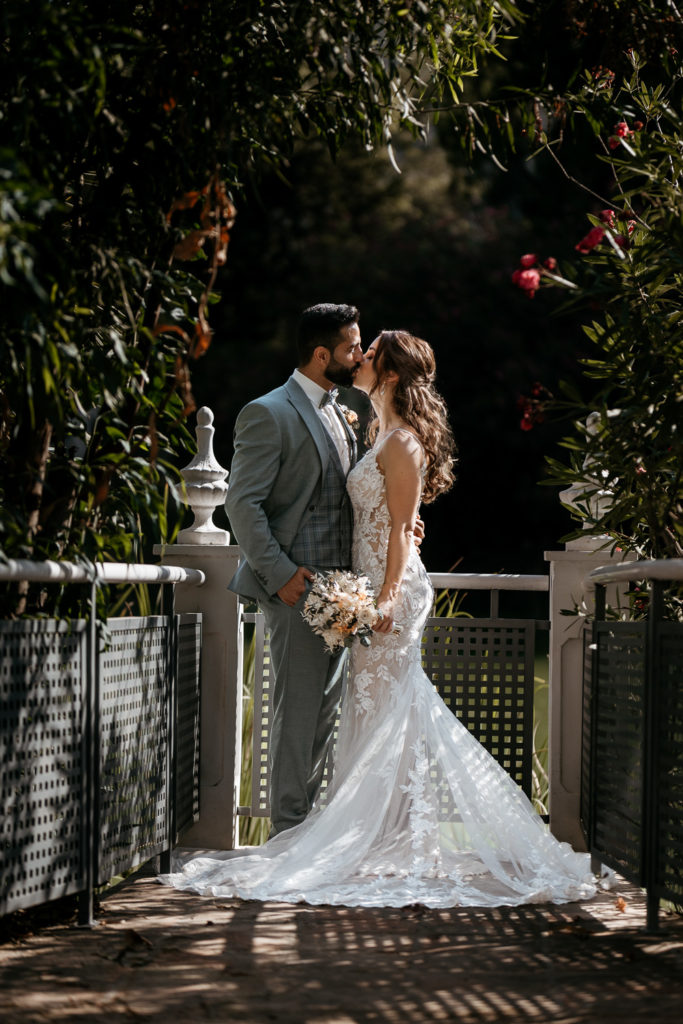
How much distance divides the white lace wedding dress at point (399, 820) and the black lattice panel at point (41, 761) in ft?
2.70

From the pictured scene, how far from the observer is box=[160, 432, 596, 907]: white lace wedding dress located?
A: 410cm

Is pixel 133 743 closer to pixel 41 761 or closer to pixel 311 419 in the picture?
pixel 41 761

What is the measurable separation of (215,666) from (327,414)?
1.18 m

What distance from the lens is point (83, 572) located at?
11.5 feet

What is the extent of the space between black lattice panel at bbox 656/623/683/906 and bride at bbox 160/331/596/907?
0.70 meters

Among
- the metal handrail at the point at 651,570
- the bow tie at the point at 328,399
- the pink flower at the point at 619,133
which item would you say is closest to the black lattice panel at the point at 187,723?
the bow tie at the point at 328,399

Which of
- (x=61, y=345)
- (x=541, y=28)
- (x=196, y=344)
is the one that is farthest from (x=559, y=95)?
(x=61, y=345)

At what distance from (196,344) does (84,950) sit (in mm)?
1739

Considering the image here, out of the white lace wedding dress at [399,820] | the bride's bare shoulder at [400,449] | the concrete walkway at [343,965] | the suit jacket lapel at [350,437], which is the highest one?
the suit jacket lapel at [350,437]

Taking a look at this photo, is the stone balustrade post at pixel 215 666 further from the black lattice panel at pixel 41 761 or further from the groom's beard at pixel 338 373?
the black lattice panel at pixel 41 761

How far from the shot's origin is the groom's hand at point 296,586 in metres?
4.58

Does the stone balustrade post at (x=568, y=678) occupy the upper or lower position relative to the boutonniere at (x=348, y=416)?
lower

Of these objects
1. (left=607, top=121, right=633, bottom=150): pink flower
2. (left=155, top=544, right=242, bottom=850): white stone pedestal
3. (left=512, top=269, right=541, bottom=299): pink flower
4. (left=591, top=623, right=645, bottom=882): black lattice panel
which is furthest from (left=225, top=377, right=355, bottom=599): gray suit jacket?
(left=607, top=121, right=633, bottom=150): pink flower

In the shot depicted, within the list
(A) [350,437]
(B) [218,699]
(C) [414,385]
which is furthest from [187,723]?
(C) [414,385]
